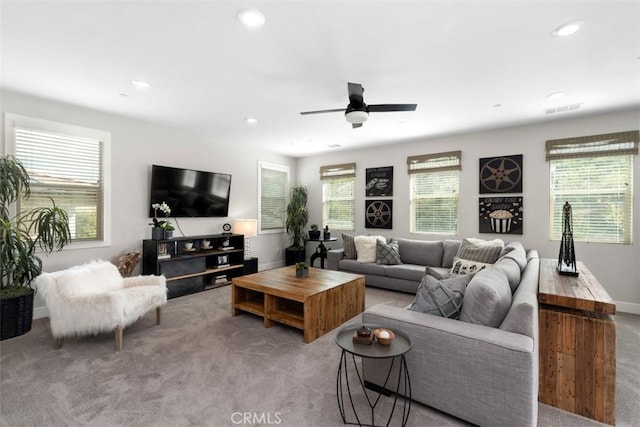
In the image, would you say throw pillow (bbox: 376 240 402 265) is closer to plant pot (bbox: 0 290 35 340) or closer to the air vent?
the air vent

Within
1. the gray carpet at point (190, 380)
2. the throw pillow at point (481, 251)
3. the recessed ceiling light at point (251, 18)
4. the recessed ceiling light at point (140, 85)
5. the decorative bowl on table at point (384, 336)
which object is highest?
the recessed ceiling light at point (140, 85)

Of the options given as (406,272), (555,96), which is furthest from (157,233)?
(555,96)

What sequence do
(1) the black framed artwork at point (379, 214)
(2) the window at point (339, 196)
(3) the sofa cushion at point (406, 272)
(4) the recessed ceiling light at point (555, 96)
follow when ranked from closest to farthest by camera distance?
1. (4) the recessed ceiling light at point (555, 96)
2. (3) the sofa cushion at point (406, 272)
3. (1) the black framed artwork at point (379, 214)
4. (2) the window at point (339, 196)

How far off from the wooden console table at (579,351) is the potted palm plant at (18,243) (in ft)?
15.3

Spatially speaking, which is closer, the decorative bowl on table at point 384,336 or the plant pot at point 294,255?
the decorative bowl on table at point 384,336

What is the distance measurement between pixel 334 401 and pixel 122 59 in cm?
325

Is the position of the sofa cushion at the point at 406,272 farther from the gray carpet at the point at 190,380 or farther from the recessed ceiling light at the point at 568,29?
the recessed ceiling light at the point at 568,29

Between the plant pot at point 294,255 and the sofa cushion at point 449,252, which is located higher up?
the sofa cushion at point 449,252

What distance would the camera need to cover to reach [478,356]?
5.27ft

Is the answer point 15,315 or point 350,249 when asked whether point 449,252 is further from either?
point 15,315

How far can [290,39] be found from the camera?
2250 millimetres

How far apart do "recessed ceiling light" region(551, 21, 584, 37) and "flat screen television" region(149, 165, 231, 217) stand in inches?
188

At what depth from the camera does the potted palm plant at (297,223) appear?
6461 mm

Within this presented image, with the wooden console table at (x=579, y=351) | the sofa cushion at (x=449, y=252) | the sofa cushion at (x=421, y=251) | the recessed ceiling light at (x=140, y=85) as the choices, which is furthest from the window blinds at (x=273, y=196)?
the wooden console table at (x=579, y=351)
